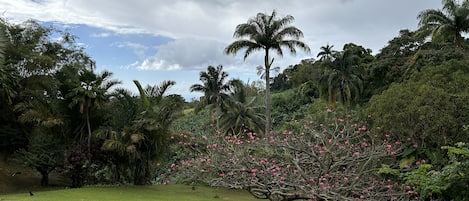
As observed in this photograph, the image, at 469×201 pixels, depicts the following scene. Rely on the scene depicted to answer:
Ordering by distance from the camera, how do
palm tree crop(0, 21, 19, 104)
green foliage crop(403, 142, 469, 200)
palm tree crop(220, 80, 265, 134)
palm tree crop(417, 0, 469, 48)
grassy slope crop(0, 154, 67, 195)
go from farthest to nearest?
palm tree crop(220, 80, 265, 134) < palm tree crop(417, 0, 469, 48) < grassy slope crop(0, 154, 67, 195) < palm tree crop(0, 21, 19, 104) < green foliage crop(403, 142, 469, 200)

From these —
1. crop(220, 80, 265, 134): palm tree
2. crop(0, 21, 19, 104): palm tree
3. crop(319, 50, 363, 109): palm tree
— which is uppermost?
crop(319, 50, 363, 109): palm tree

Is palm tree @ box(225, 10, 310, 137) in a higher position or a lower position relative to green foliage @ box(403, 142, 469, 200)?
higher

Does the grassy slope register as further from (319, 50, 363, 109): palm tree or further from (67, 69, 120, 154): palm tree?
(319, 50, 363, 109): palm tree

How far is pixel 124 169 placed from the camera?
68.1ft

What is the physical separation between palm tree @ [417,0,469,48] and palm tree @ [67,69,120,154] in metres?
18.1

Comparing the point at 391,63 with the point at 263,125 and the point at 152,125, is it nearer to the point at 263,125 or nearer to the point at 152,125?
the point at 263,125

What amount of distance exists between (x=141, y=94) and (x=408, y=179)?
12.7m

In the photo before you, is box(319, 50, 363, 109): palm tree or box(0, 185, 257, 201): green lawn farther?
box(319, 50, 363, 109): palm tree

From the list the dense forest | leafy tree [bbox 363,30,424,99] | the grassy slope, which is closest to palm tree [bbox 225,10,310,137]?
the dense forest

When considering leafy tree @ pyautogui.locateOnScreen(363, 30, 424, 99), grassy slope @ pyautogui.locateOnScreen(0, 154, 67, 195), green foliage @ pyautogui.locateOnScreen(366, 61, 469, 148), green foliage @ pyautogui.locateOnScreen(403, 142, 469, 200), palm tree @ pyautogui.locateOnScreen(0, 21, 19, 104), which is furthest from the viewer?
leafy tree @ pyautogui.locateOnScreen(363, 30, 424, 99)

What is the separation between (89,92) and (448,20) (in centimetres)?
2001

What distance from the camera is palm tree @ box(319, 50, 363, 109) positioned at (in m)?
29.3

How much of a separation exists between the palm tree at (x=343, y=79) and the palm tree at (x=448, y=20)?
6035mm

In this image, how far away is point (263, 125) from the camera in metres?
30.5
